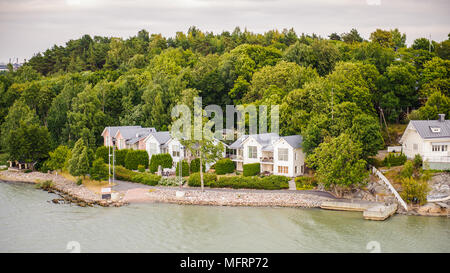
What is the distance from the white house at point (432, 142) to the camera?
30312 millimetres

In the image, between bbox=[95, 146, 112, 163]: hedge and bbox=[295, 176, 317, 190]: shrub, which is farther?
bbox=[95, 146, 112, 163]: hedge

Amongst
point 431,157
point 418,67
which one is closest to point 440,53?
point 418,67

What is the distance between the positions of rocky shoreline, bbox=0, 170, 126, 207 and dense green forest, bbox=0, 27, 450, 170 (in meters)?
2.38

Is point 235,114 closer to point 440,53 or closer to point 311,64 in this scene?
point 311,64

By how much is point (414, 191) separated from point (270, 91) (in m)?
17.4

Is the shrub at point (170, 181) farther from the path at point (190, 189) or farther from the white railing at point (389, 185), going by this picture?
the white railing at point (389, 185)

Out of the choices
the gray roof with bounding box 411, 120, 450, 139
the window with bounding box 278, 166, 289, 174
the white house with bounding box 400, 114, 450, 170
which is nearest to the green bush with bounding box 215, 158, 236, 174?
the window with bounding box 278, 166, 289, 174

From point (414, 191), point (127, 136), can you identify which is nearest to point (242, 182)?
point (414, 191)

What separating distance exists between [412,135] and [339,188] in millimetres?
7414

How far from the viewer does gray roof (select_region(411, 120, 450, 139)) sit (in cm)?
3116

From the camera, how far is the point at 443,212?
2702 centimetres

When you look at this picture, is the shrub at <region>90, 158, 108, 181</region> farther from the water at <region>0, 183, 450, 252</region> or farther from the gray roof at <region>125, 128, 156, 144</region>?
the gray roof at <region>125, 128, 156, 144</region>

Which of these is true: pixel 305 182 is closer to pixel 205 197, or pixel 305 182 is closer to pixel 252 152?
pixel 252 152

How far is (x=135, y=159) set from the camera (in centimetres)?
3859
